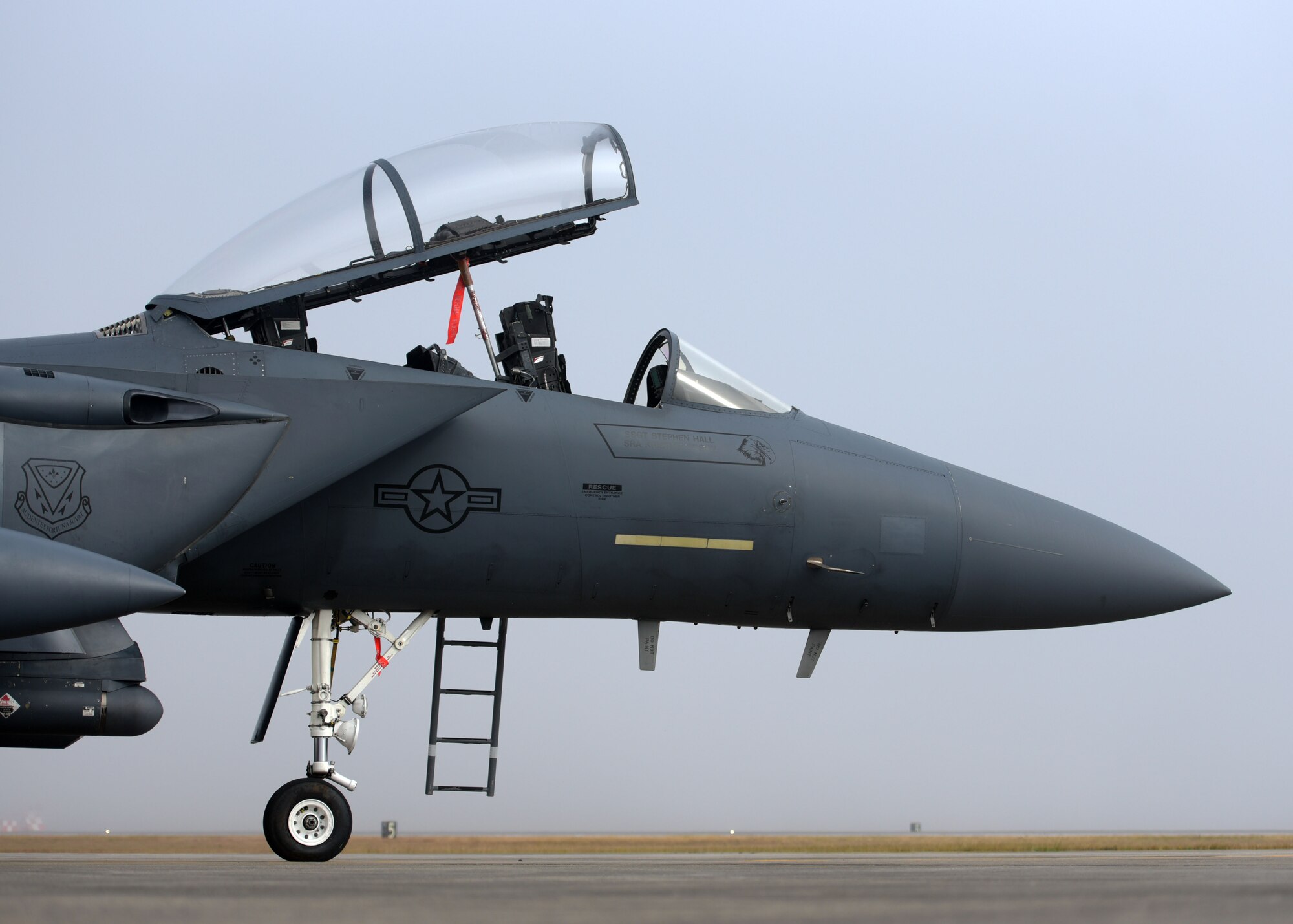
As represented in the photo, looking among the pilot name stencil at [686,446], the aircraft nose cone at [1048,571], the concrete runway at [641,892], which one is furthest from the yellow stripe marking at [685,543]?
the concrete runway at [641,892]

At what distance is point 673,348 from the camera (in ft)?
34.4

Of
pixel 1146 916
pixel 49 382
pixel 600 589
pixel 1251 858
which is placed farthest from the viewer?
pixel 1251 858

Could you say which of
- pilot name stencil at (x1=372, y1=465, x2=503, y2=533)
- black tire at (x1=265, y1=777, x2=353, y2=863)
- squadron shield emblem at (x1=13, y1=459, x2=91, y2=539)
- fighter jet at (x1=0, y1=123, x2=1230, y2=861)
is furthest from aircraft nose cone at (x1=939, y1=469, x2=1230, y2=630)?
squadron shield emblem at (x1=13, y1=459, x2=91, y2=539)

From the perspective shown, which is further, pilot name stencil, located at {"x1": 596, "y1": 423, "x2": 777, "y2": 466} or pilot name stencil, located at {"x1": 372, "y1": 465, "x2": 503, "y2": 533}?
pilot name stencil, located at {"x1": 596, "y1": 423, "x2": 777, "y2": 466}

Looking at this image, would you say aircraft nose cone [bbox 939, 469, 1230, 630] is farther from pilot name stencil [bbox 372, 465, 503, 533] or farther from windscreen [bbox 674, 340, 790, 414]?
pilot name stencil [bbox 372, 465, 503, 533]

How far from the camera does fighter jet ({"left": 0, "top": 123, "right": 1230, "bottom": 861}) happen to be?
29.1 ft

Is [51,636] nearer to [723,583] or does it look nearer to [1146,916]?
[723,583]

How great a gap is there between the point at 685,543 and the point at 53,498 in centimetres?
424

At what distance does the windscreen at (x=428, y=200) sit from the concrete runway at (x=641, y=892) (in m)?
4.21

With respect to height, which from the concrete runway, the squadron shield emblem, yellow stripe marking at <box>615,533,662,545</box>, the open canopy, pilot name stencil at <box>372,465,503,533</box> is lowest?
the concrete runway

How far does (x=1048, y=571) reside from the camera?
10.3 meters

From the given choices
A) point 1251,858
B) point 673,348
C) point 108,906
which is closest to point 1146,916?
point 108,906

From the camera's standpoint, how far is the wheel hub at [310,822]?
9500 millimetres

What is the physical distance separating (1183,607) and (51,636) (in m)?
8.27
